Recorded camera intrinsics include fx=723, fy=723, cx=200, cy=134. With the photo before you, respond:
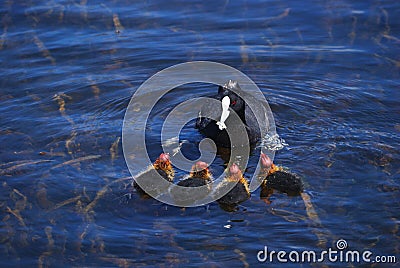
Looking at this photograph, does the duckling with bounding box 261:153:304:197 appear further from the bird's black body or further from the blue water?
the bird's black body

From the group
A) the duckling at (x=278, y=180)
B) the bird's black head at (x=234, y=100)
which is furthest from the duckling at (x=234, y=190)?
the bird's black head at (x=234, y=100)

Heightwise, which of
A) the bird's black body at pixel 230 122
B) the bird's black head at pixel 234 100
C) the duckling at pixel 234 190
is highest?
the bird's black head at pixel 234 100

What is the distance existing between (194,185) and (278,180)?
2.47ft

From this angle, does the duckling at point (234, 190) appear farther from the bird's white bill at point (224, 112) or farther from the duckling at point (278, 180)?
the bird's white bill at point (224, 112)

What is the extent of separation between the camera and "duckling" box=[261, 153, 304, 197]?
6402 mm

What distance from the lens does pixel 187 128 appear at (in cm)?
793

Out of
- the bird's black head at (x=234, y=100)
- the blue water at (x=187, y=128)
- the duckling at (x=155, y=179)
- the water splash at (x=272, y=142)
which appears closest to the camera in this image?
the blue water at (x=187, y=128)

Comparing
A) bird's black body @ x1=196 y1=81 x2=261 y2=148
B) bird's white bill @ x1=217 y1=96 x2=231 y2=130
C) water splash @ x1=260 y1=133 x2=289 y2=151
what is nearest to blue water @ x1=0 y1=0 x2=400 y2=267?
water splash @ x1=260 y1=133 x2=289 y2=151

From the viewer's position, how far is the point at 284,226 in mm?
6059

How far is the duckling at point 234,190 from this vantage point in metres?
6.34

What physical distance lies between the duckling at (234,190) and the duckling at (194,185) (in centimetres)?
12

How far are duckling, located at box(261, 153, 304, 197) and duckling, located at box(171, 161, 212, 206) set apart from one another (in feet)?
1.69

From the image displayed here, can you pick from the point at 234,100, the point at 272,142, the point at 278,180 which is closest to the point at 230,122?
the point at 234,100

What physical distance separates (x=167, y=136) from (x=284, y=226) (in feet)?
6.77
